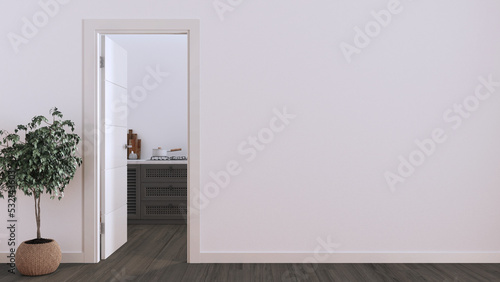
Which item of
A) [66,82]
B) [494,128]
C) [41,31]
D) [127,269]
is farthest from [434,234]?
[41,31]

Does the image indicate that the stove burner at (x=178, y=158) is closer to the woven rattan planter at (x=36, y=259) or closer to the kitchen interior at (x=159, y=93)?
the kitchen interior at (x=159, y=93)

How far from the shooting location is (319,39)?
3064 mm

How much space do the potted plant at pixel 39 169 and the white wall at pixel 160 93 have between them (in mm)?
2312

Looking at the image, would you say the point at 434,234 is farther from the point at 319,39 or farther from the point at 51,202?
the point at 51,202

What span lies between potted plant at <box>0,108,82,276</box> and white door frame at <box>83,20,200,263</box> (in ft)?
0.69

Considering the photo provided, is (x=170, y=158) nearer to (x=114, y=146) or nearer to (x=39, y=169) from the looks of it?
(x=114, y=146)

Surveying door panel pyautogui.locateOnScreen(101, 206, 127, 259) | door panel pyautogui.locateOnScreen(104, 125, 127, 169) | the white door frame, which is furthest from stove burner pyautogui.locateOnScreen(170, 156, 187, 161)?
the white door frame

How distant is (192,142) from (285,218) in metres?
1.01

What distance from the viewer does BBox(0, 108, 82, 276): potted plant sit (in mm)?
2668

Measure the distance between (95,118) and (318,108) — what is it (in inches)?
73.8

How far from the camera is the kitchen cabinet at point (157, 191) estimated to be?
4.57 metres

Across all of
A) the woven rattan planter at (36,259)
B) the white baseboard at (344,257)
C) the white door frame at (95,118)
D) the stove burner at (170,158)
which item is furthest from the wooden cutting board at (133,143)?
the white baseboard at (344,257)

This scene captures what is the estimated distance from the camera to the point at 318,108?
307cm

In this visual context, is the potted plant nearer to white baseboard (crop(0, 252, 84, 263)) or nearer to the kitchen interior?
white baseboard (crop(0, 252, 84, 263))
